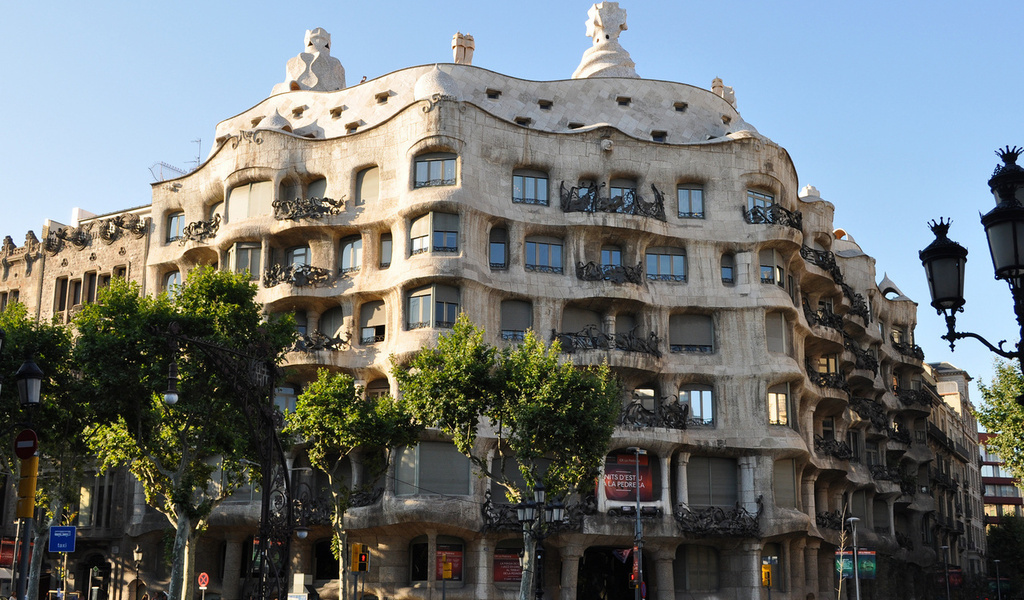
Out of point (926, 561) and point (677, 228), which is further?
point (926, 561)

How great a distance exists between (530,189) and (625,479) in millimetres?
13224

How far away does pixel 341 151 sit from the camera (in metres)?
50.0

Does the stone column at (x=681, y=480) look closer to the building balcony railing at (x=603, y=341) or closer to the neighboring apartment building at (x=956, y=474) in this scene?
the building balcony railing at (x=603, y=341)

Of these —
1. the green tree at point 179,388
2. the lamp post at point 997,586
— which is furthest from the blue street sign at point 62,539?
the lamp post at point 997,586

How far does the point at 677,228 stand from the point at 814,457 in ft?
40.7

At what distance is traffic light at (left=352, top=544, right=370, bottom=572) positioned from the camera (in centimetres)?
4503

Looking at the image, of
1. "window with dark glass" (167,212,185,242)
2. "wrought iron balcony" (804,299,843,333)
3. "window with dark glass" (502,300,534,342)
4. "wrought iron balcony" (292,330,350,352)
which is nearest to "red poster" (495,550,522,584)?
"window with dark glass" (502,300,534,342)

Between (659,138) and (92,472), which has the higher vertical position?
(659,138)

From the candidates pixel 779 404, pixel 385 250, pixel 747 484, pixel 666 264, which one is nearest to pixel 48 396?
pixel 385 250

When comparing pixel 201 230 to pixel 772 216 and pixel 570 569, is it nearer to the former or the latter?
pixel 570 569

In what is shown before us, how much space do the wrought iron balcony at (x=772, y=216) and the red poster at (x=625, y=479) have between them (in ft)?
39.3

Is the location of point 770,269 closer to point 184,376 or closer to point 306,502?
point 306,502

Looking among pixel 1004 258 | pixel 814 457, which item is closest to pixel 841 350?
pixel 814 457

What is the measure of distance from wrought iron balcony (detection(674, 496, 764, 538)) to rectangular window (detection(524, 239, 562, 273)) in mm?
11528
